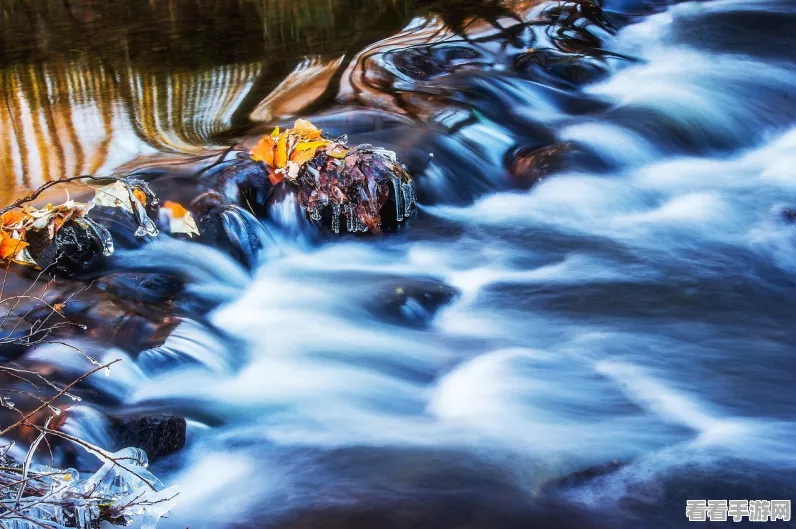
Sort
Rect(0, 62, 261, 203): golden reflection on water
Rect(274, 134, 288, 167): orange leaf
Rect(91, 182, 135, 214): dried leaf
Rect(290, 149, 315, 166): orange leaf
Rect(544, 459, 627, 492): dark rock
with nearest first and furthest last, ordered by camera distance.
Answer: Rect(544, 459, 627, 492): dark rock < Rect(91, 182, 135, 214): dried leaf < Rect(290, 149, 315, 166): orange leaf < Rect(274, 134, 288, 167): orange leaf < Rect(0, 62, 261, 203): golden reflection on water

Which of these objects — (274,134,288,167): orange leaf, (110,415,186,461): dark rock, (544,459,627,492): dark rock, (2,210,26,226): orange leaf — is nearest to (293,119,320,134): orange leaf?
Result: (274,134,288,167): orange leaf

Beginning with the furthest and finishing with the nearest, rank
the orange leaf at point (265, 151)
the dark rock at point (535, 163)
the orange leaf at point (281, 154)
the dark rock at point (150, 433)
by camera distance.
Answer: the dark rock at point (535, 163), the orange leaf at point (265, 151), the orange leaf at point (281, 154), the dark rock at point (150, 433)

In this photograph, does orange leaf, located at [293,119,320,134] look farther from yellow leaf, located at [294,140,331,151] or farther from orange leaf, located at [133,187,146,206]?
orange leaf, located at [133,187,146,206]

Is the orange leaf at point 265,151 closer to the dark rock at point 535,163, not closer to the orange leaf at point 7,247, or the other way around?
the orange leaf at point 7,247

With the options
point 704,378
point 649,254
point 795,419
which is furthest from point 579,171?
point 795,419

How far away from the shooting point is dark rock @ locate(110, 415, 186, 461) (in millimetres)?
4094

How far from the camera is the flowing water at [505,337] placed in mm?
4039

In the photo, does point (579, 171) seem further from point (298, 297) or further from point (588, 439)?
point (588, 439)

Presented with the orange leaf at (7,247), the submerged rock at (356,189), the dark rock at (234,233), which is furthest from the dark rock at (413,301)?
the orange leaf at (7,247)

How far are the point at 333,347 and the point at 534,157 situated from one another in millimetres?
2861

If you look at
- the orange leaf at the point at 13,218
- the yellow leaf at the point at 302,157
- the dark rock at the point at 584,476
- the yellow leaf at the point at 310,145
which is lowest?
the dark rock at the point at 584,476

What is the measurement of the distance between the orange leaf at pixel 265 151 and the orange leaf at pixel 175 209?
678 millimetres

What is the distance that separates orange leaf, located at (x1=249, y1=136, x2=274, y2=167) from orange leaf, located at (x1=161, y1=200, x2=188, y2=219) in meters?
0.68

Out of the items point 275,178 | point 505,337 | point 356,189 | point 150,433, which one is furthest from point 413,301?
point 150,433
